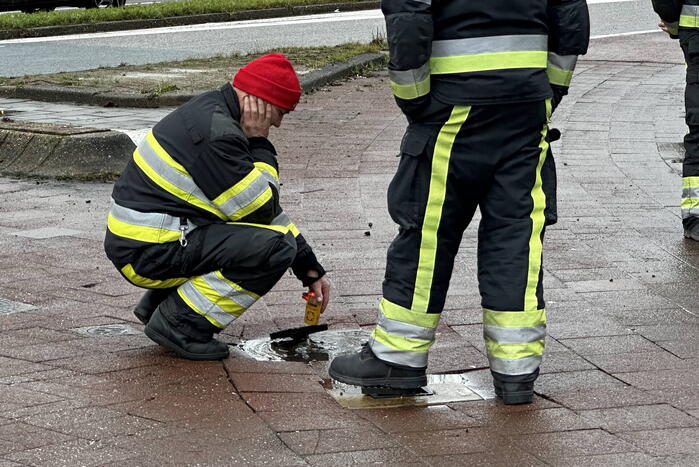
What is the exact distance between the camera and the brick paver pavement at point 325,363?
13.0 feet

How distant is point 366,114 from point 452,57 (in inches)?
249

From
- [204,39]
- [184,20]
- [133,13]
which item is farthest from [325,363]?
[184,20]

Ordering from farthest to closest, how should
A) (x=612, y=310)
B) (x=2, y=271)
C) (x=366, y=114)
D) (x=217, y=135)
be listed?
(x=366, y=114), (x=2, y=271), (x=612, y=310), (x=217, y=135)

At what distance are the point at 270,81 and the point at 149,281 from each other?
90 cm

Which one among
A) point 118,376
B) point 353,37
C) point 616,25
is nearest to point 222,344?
point 118,376

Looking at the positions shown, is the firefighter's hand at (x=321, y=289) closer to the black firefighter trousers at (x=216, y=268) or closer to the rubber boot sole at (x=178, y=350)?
the black firefighter trousers at (x=216, y=268)

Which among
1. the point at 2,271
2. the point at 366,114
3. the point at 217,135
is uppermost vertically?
the point at 217,135

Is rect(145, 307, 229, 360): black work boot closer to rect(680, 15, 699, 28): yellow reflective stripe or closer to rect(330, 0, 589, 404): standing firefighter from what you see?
rect(330, 0, 589, 404): standing firefighter

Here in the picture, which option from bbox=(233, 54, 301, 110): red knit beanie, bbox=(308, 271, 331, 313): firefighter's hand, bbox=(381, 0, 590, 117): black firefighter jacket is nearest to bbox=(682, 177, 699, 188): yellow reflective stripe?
bbox=(308, 271, 331, 313): firefighter's hand

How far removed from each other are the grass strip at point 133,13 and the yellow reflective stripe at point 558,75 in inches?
573

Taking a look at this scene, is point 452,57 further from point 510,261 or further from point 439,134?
point 510,261

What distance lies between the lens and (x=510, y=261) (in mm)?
4426

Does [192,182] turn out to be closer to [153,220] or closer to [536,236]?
[153,220]

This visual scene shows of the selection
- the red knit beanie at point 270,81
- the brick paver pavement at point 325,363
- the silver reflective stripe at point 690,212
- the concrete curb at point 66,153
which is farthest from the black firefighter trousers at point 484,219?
the concrete curb at point 66,153
